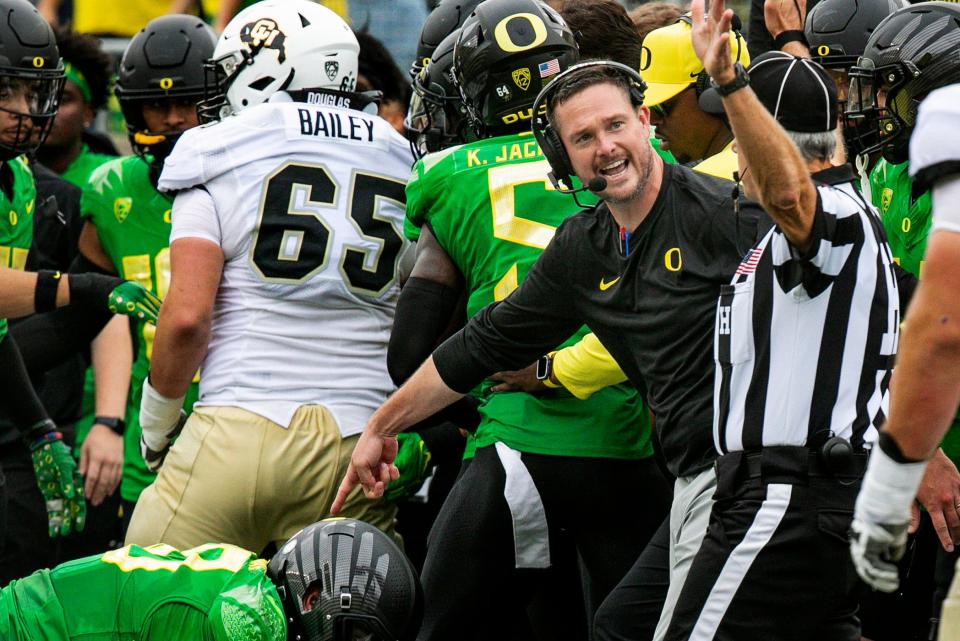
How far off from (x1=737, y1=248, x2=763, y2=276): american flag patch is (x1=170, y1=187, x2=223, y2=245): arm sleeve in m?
1.93

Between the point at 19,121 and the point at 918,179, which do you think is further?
the point at 19,121

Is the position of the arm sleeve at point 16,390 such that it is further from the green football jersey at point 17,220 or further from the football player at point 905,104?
the football player at point 905,104

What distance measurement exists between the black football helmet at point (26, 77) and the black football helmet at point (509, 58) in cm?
204

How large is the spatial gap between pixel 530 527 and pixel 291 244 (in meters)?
1.18

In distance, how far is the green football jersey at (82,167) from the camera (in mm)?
8078

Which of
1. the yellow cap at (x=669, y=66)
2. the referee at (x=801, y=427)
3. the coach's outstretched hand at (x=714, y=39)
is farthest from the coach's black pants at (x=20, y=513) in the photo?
the coach's outstretched hand at (x=714, y=39)

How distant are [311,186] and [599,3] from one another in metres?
1.35

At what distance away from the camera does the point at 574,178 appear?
16.0 ft

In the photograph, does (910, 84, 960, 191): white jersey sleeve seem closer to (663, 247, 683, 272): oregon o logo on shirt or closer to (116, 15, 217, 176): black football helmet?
(663, 247, 683, 272): oregon o logo on shirt

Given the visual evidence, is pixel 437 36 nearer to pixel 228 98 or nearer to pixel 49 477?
pixel 228 98

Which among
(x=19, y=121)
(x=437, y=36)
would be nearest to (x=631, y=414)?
(x=437, y=36)

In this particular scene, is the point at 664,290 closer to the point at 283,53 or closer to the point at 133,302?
the point at 283,53

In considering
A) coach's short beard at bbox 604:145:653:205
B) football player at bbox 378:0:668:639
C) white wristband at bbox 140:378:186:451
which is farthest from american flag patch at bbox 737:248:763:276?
white wristband at bbox 140:378:186:451

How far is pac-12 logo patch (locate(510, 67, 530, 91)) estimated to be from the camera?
5.00m
